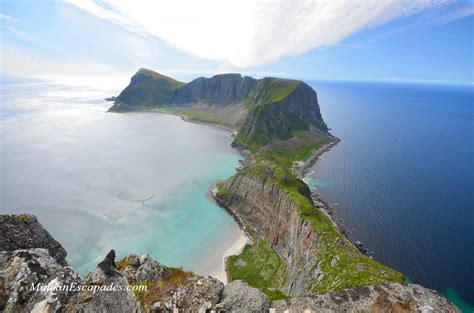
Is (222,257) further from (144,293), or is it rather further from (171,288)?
(144,293)

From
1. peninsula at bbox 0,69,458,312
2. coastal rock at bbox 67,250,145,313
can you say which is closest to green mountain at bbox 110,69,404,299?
peninsula at bbox 0,69,458,312

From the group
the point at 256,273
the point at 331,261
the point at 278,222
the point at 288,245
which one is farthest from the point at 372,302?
the point at 278,222

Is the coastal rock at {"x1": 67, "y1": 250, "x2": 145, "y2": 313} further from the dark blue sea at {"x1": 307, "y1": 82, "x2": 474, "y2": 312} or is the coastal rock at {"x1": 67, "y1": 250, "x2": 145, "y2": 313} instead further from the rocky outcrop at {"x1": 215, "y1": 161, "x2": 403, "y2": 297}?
the dark blue sea at {"x1": 307, "y1": 82, "x2": 474, "y2": 312}

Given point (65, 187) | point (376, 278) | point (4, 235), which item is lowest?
point (65, 187)

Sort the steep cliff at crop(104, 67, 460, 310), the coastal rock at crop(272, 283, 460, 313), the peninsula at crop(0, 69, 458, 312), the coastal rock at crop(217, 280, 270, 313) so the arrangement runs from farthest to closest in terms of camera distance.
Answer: the steep cliff at crop(104, 67, 460, 310)
the coastal rock at crop(272, 283, 460, 313)
the coastal rock at crop(217, 280, 270, 313)
the peninsula at crop(0, 69, 458, 312)

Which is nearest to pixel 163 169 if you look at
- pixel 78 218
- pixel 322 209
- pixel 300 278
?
pixel 78 218

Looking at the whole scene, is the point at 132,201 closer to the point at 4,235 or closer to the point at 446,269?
the point at 4,235

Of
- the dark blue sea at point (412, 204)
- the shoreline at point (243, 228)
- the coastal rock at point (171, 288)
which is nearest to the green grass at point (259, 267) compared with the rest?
the shoreline at point (243, 228)
